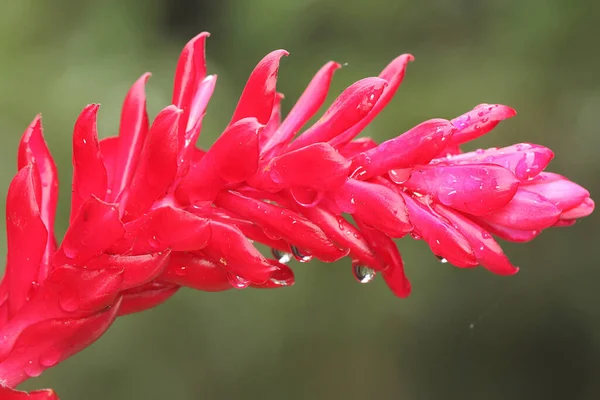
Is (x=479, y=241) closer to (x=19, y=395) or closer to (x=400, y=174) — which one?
(x=400, y=174)

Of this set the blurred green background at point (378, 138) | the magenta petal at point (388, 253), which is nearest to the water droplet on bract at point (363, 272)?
the magenta petal at point (388, 253)

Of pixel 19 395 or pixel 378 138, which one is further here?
pixel 378 138

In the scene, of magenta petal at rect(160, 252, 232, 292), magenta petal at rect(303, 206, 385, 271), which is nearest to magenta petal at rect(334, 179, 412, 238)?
magenta petal at rect(303, 206, 385, 271)

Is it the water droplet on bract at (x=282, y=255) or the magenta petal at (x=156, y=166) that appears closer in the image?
the magenta petal at (x=156, y=166)

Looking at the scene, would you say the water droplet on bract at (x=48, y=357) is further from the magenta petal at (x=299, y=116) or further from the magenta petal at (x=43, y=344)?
the magenta petal at (x=299, y=116)

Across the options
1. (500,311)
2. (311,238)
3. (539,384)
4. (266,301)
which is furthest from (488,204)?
(539,384)

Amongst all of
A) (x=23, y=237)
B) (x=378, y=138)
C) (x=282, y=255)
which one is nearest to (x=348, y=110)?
(x=282, y=255)
